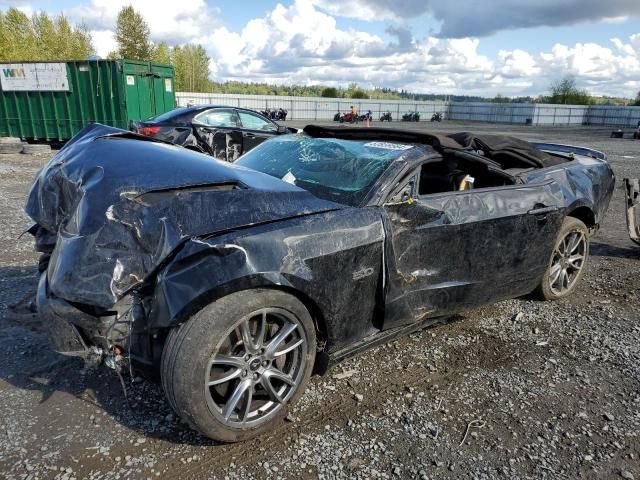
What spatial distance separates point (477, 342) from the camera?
3727 millimetres

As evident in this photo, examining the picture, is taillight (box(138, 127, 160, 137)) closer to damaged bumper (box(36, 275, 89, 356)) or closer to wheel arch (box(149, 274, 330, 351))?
damaged bumper (box(36, 275, 89, 356))

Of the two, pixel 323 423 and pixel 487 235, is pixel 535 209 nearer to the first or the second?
pixel 487 235

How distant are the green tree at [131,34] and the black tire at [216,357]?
54912 mm

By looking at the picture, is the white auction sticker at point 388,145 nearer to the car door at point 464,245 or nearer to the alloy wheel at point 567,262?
the car door at point 464,245

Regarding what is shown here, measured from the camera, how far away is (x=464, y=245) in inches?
132

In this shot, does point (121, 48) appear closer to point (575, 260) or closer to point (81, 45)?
point (81, 45)

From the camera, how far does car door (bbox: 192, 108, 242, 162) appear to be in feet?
32.2

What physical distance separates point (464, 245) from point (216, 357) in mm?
1865

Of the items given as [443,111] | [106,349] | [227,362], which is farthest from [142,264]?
[443,111]

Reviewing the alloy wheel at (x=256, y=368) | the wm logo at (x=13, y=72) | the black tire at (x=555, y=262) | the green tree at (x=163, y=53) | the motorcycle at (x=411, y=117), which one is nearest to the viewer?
the alloy wheel at (x=256, y=368)

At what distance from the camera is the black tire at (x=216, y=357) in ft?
7.43

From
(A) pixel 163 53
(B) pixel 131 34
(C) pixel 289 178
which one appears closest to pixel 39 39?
(B) pixel 131 34

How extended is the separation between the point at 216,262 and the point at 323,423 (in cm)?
115

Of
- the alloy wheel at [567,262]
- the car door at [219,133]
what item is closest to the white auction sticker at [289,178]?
the alloy wheel at [567,262]
